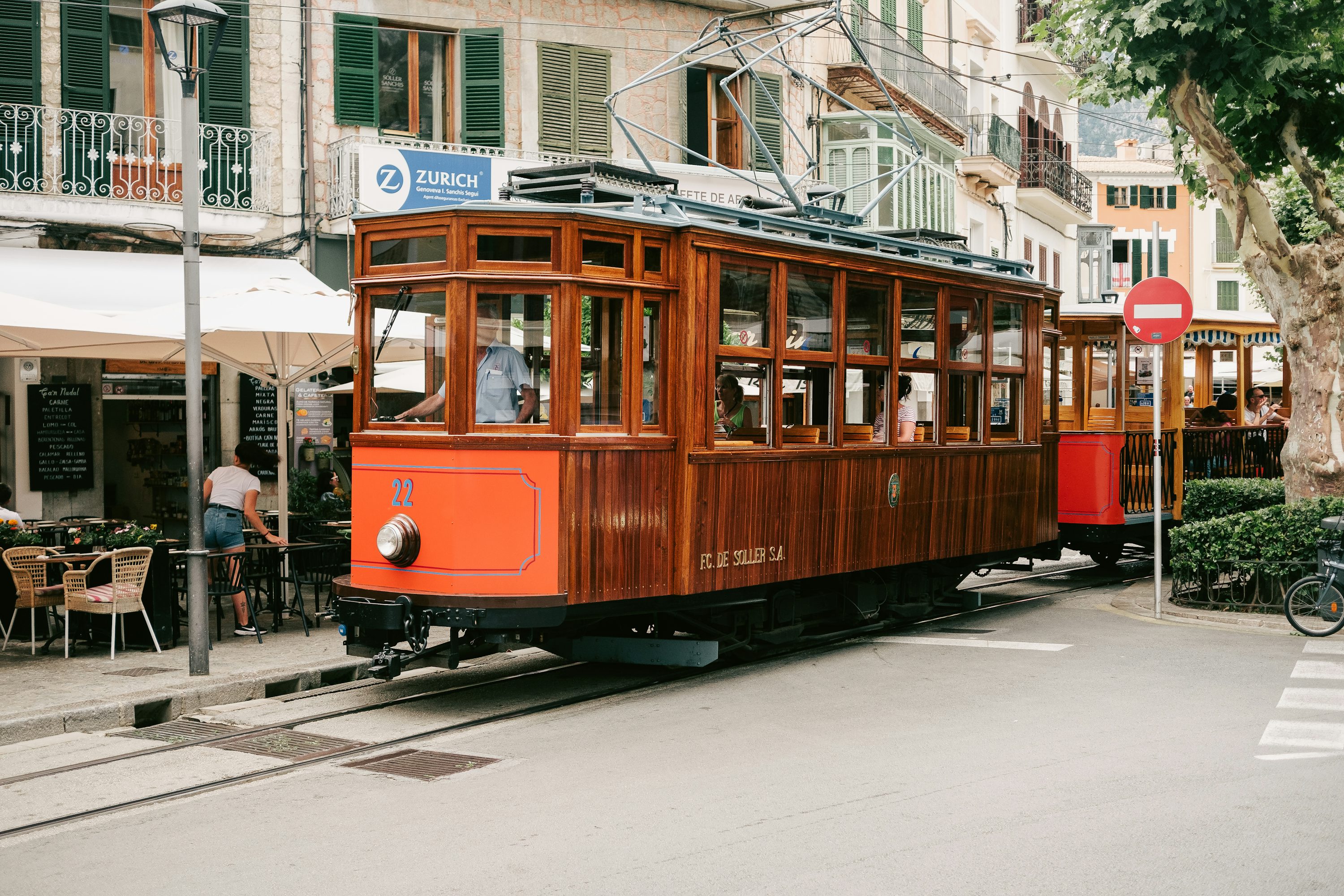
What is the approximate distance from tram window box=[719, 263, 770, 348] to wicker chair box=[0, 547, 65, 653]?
518cm

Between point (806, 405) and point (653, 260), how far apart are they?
1770mm

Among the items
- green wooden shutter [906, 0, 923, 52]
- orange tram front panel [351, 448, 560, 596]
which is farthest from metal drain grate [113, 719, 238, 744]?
green wooden shutter [906, 0, 923, 52]

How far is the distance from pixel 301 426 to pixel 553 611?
34.2 feet

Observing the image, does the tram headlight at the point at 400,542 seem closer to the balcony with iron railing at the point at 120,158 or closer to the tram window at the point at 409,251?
the tram window at the point at 409,251

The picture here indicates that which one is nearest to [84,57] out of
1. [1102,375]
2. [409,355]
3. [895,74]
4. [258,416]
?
[258,416]

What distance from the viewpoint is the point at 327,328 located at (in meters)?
11.4

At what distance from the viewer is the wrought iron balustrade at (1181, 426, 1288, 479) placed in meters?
16.0

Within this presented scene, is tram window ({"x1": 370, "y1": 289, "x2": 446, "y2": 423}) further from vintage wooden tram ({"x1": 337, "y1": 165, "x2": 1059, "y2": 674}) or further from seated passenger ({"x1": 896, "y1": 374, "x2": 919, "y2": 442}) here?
seated passenger ({"x1": 896, "y1": 374, "x2": 919, "y2": 442})

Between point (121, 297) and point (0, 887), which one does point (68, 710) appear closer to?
point (0, 887)

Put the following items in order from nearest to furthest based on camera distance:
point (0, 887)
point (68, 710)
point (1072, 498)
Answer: point (0, 887)
point (68, 710)
point (1072, 498)

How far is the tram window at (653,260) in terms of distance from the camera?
871 centimetres

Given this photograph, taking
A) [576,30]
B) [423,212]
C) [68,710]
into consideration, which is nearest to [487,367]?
[423,212]

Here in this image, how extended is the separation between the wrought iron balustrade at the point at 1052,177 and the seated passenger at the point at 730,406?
23747 mm

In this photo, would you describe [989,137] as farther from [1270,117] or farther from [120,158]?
[120,158]
